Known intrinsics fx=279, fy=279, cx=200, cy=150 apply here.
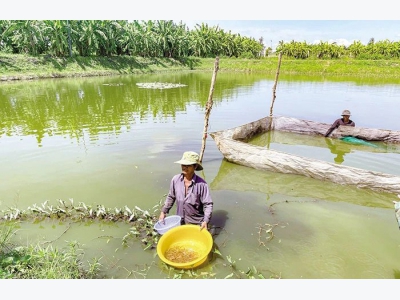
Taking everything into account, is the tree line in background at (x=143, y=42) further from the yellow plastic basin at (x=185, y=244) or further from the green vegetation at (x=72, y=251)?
the yellow plastic basin at (x=185, y=244)

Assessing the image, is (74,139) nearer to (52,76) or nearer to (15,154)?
(15,154)

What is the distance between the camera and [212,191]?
582 centimetres

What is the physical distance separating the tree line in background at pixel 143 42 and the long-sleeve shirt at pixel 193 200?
30.0 meters

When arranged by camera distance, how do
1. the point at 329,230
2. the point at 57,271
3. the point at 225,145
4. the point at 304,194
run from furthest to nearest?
the point at 225,145, the point at 304,194, the point at 329,230, the point at 57,271

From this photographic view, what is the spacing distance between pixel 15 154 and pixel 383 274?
8445mm

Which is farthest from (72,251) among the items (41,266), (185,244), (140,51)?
(140,51)

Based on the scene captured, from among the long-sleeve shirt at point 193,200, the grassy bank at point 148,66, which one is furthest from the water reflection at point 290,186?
the grassy bank at point 148,66

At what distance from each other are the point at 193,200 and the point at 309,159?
325cm

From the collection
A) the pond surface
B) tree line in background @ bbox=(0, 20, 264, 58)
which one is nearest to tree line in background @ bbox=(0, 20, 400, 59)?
tree line in background @ bbox=(0, 20, 264, 58)

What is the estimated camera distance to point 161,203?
508 centimetres

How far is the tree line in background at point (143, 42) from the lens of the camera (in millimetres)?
28266

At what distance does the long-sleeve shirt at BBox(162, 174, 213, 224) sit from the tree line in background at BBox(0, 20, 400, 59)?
98.4 feet

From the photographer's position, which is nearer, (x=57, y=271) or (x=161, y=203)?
(x=57, y=271)

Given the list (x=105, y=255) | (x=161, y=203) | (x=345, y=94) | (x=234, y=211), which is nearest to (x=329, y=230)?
(x=234, y=211)
